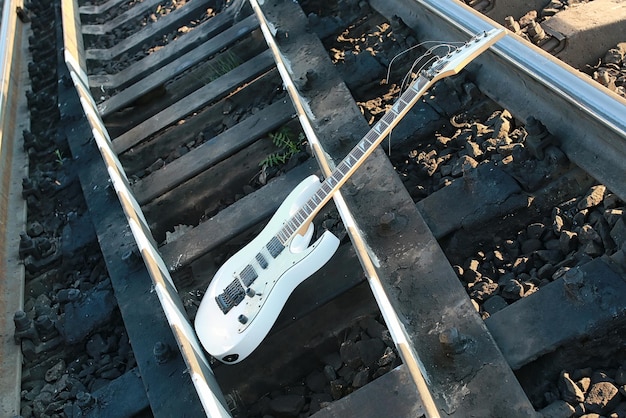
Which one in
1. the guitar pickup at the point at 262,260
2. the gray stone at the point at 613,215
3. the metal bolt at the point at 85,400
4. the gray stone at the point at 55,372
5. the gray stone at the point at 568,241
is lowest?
the gray stone at the point at 55,372

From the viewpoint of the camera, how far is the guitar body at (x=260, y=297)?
11.8ft

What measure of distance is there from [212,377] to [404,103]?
4.94ft

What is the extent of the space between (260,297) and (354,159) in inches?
30.4

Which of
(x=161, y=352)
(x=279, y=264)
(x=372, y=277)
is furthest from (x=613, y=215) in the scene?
(x=161, y=352)

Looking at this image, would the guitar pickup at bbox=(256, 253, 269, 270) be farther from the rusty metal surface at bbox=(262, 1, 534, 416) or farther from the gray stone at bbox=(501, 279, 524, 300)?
the gray stone at bbox=(501, 279, 524, 300)

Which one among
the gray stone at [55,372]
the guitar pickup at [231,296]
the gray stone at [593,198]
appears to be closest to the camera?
the gray stone at [593,198]

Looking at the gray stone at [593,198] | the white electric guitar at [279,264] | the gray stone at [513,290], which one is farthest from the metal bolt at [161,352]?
the gray stone at [593,198]

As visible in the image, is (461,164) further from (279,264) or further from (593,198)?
(279,264)

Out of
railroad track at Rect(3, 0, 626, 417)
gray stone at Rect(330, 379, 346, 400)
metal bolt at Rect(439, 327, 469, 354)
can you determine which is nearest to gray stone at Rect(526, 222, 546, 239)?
railroad track at Rect(3, 0, 626, 417)

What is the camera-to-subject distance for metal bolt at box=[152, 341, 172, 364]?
3.75 metres

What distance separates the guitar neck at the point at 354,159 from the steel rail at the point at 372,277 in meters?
0.08

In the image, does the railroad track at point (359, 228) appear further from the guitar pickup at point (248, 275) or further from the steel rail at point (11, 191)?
the guitar pickup at point (248, 275)

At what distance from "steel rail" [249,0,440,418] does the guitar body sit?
0.14 meters

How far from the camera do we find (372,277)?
3252 millimetres
